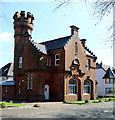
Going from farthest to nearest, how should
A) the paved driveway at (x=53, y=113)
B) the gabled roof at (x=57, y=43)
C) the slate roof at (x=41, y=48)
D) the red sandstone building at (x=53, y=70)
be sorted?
1. the gabled roof at (x=57, y=43)
2. the slate roof at (x=41, y=48)
3. the red sandstone building at (x=53, y=70)
4. the paved driveway at (x=53, y=113)

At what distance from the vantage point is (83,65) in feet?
109

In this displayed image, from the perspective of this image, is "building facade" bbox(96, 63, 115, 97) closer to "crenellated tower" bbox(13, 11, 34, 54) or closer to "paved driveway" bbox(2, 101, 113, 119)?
"crenellated tower" bbox(13, 11, 34, 54)

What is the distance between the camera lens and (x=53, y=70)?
2989 cm

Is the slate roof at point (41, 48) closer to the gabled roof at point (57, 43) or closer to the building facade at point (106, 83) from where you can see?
the gabled roof at point (57, 43)

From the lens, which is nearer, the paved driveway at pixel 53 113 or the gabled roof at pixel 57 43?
the paved driveway at pixel 53 113

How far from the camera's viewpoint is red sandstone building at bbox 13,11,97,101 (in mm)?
28422

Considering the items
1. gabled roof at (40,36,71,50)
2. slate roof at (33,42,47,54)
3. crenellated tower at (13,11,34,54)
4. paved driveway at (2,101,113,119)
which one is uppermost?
crenellated tower at (13,11,34,54)

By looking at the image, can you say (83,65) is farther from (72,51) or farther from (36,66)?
(36,66)

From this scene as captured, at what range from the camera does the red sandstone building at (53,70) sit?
93.2ft

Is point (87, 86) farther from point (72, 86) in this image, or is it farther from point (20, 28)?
point (20, 28)

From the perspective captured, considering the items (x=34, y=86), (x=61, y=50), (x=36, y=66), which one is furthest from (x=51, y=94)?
(x=61, y=50)

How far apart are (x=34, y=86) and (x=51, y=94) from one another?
10.7ft

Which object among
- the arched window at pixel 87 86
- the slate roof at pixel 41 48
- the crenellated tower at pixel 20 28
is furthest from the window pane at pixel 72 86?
the crenellated tower at pixel 20 28

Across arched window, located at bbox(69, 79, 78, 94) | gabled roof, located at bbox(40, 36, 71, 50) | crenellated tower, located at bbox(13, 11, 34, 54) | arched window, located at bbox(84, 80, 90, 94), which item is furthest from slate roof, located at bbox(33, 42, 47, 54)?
arched window, located at bbox(84, 80, 90, 94)
